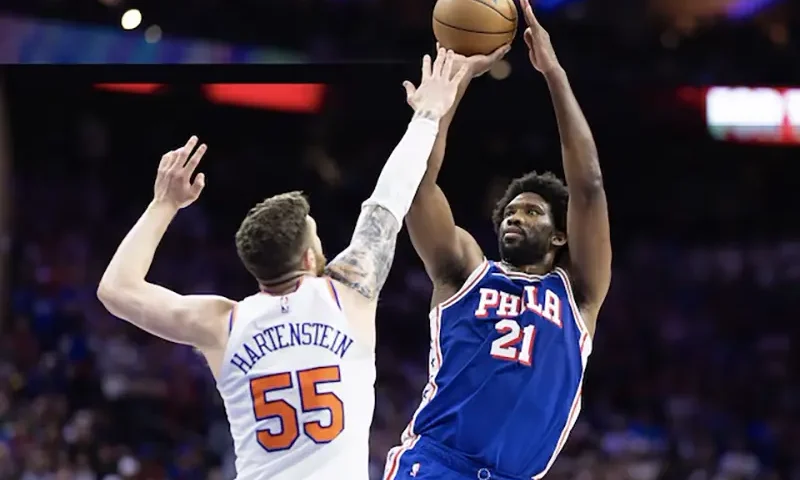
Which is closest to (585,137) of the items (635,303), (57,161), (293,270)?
(293,270)

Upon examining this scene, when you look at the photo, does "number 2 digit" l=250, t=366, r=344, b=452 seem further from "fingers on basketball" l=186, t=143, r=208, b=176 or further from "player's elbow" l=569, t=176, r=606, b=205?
"player's elbow" l=569, t=176, r=606, b=205

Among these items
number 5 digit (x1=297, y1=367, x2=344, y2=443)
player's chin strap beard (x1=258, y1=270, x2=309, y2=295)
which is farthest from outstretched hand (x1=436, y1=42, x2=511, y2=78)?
number 5 digit (x1=297, y1=367, x2=344, y2=443)

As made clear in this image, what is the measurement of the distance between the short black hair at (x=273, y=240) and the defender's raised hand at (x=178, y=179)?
0.81 ft

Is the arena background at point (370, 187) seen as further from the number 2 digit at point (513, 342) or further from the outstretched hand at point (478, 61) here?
the outstretched hand at point (478, 61)

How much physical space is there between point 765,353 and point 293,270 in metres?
9.67

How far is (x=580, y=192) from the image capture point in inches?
173

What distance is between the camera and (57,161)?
13.1m

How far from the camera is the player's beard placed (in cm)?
447

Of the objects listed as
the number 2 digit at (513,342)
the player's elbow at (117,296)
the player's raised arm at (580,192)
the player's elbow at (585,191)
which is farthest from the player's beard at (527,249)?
the player's elbow at (117,296)

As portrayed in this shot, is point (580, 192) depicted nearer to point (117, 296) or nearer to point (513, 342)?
point (513, 342)

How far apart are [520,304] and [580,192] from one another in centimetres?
47

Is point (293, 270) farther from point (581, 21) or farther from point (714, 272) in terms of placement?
point (714, 272)

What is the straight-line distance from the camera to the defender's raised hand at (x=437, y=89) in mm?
3826

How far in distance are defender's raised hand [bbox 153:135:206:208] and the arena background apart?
703cm
